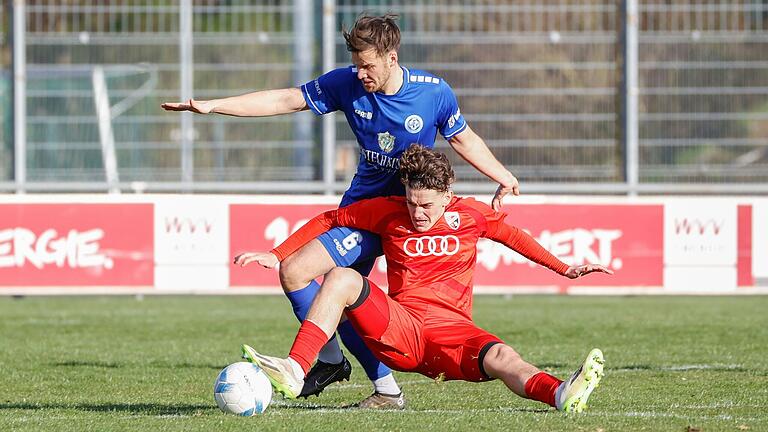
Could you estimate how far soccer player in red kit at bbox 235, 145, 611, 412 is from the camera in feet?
20.4

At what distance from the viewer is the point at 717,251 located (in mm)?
14688

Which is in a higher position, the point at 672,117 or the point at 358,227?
the point at 672,117

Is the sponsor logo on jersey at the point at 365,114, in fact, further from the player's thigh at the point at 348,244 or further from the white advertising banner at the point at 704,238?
the white advertising banner at the point at 704,238

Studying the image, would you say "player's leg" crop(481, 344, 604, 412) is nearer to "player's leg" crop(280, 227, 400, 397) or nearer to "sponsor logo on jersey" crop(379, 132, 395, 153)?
"player's leg" crop(280, 227, 400, 397)

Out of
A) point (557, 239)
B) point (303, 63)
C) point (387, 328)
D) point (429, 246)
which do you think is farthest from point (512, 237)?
point (303, 63)

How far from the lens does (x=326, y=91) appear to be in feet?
23.5

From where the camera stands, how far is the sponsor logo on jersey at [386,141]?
7.00 m

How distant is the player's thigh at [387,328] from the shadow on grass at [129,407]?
959 millimetres

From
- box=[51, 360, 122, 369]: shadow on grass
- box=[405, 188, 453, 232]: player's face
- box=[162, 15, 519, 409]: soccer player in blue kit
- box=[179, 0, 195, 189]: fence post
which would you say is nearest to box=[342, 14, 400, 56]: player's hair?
box=[162, 15, 519, 409]: soccer player in blue kit

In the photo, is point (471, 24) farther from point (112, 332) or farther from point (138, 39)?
point (112, 332)

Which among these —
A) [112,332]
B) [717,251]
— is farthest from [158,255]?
[717,251]

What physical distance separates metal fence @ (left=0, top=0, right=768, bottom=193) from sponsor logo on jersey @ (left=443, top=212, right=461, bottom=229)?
28.9 ft

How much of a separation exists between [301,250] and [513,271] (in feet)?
26.5

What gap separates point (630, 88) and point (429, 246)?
9409 millimetres
